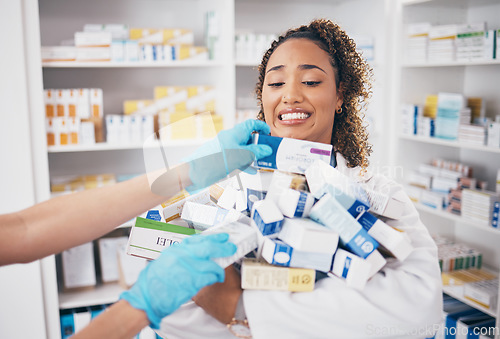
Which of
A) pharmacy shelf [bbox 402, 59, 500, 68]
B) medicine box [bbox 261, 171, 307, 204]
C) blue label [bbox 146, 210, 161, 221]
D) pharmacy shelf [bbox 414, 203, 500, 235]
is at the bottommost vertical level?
pharmacy shelf [bbox 414, 203, 500, 235]

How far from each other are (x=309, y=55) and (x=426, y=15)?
6.07 ft

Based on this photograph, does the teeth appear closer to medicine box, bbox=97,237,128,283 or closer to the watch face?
the watch face

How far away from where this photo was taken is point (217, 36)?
2.75m

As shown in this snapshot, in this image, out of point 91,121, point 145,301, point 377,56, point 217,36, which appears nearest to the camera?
point 145,301

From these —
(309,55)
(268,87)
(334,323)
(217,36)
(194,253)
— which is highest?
(217,36)

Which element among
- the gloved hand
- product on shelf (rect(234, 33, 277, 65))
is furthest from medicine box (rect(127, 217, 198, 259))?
product on shelf (rect(234, 33, 277, 65))

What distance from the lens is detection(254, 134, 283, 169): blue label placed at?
1.13 metres

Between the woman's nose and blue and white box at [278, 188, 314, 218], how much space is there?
0.45 m

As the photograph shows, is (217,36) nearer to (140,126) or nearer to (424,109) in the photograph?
(140,126)

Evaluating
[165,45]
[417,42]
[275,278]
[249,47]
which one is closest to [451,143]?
[417,42]

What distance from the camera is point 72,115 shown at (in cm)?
254

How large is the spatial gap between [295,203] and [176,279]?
0.31 meters

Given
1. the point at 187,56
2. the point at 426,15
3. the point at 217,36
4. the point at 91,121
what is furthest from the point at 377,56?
the point at 91,121

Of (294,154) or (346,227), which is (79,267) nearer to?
(294,154)
